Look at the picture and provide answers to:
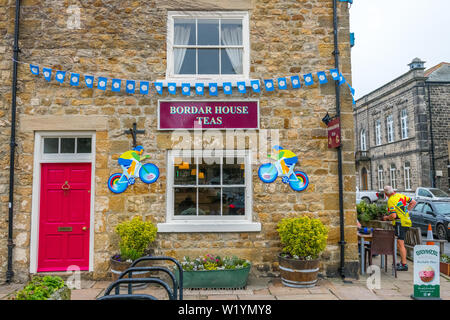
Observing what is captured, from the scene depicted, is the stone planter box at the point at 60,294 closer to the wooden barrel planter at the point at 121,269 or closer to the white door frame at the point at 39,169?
the wooden barrel planter at the point at 121,269

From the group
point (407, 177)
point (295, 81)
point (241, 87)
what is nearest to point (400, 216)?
point (295, 81)

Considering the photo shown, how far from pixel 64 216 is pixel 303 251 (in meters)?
4.38

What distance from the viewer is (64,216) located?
20.0 ft

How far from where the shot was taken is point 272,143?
621cm

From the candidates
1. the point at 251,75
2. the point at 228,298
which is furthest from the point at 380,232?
the point at 251,75

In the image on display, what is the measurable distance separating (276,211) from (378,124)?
27.3 m

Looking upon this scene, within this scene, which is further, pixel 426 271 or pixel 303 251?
pixel 303 251

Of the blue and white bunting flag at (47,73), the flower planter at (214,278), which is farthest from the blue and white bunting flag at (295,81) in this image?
the blue and white bunting flag at (47,73)

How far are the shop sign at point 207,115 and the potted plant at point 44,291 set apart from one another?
333 cm

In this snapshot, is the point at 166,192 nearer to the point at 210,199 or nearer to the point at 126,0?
the point at 210,199

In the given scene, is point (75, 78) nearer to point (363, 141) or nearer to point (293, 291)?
point (293, 291)

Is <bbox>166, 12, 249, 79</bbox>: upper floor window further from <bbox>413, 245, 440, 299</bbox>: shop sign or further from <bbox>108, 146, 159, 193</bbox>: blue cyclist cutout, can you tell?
<bbox>413, 245, 440, 299</bbox>: shop sign

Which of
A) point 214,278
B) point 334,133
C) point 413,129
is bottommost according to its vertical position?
point 214,278

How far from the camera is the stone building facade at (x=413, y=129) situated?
22969 millimetres
